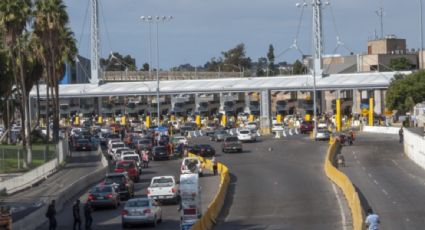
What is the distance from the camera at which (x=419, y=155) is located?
2408 inches

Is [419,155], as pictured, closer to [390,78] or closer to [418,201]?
[418,201]

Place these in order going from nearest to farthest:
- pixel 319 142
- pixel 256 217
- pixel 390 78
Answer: pixel 256 217 → pixel 319 142 → pixel 390 78

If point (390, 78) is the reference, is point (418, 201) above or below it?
below

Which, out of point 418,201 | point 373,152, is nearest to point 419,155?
point 373,152

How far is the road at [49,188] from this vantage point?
4047 centimetres

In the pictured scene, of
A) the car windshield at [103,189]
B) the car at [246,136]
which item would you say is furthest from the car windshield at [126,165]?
the car at [246,136]

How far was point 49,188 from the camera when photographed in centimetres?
5138

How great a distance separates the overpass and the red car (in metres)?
51.3

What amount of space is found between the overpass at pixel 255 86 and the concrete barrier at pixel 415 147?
116 ft

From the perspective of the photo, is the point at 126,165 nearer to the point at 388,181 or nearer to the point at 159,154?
the point at 388,181

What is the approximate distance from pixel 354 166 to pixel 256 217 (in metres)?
26.0

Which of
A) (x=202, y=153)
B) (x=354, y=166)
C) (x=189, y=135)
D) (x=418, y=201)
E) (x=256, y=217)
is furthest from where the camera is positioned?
(x=189, y=135)

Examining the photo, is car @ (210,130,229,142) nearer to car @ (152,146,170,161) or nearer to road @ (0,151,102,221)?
road @ (0,151,102,221)

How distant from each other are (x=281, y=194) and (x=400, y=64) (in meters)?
121
